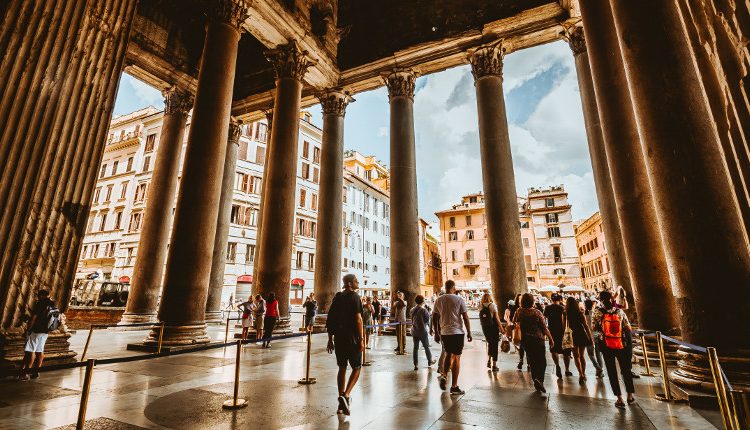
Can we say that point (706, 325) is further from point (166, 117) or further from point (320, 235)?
point (166, 117)

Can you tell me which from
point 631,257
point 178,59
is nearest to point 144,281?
point 178,59

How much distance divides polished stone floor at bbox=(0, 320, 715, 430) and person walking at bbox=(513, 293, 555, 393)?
35 centimetres

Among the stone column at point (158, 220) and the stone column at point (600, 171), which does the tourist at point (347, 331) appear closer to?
the stone column at point (600, 171)

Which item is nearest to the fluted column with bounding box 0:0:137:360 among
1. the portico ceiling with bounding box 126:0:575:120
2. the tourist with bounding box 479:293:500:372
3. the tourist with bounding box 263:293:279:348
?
the tourist with bounding box 263:293:279:348

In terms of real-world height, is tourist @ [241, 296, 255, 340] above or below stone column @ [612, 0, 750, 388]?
below

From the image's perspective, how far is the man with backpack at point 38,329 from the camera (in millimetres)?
5668

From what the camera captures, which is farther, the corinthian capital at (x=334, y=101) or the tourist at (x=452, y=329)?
the corinthian capital at (x=334, y=101)

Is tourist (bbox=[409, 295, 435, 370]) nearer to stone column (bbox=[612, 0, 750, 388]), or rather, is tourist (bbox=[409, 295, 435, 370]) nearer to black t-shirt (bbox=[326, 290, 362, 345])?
black t-shirt (bbox=[326, 290, 362, 345])

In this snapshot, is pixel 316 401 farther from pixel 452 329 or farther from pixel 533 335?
pixel 533 335

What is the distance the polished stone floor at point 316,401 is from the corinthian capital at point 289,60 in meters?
10.1

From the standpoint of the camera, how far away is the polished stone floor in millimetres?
3807

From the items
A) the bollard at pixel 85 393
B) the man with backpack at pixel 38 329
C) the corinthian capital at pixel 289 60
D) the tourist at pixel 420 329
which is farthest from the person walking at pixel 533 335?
the corinthian capital at pixel 289 60

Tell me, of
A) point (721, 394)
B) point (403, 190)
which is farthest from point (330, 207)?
point (721, 394)

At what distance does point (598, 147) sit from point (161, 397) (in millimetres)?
12176
